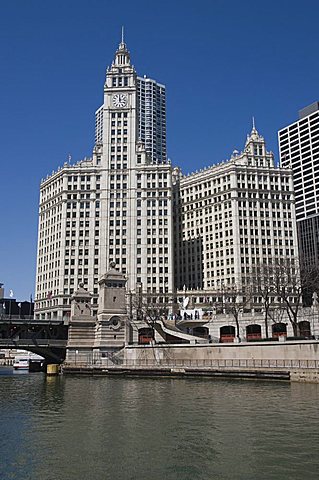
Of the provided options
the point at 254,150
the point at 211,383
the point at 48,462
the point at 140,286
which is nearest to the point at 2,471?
the point at 48,462

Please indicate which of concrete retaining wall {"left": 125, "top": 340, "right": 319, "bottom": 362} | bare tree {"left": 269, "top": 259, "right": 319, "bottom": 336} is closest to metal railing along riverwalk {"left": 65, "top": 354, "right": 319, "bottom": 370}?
concrete retaining wall {"left": 125, "top": 340, "right": 319, "bottom": 362}

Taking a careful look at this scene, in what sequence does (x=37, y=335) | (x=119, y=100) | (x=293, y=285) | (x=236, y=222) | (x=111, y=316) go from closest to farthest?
(x=293, y=285)
(x=111, y=316)
(x=37, y=335)
(x=236, y=222)
(x=119, y=100)

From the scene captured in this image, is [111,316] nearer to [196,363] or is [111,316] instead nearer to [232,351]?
[196,363]

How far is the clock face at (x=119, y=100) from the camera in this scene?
191500mm

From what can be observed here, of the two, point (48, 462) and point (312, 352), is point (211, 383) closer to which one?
point (312, 352)

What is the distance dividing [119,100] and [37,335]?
322ft

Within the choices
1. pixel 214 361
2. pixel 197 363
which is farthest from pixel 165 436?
pixel 197 363

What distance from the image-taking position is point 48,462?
28.6 metres

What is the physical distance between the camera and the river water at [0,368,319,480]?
26469mm

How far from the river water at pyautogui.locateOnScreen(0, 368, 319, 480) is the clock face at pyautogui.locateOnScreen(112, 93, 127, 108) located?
148000 mm

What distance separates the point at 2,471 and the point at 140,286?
14105 cm

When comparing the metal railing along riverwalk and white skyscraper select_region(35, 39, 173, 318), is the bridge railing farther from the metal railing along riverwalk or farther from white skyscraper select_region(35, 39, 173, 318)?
white skyscraper select_region(35, 39, 173, 318)

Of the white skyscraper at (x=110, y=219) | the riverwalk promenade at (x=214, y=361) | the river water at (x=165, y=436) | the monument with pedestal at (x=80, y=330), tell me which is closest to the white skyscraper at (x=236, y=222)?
the white skyscraper at (x=110, y=219)

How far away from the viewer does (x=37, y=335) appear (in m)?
133
